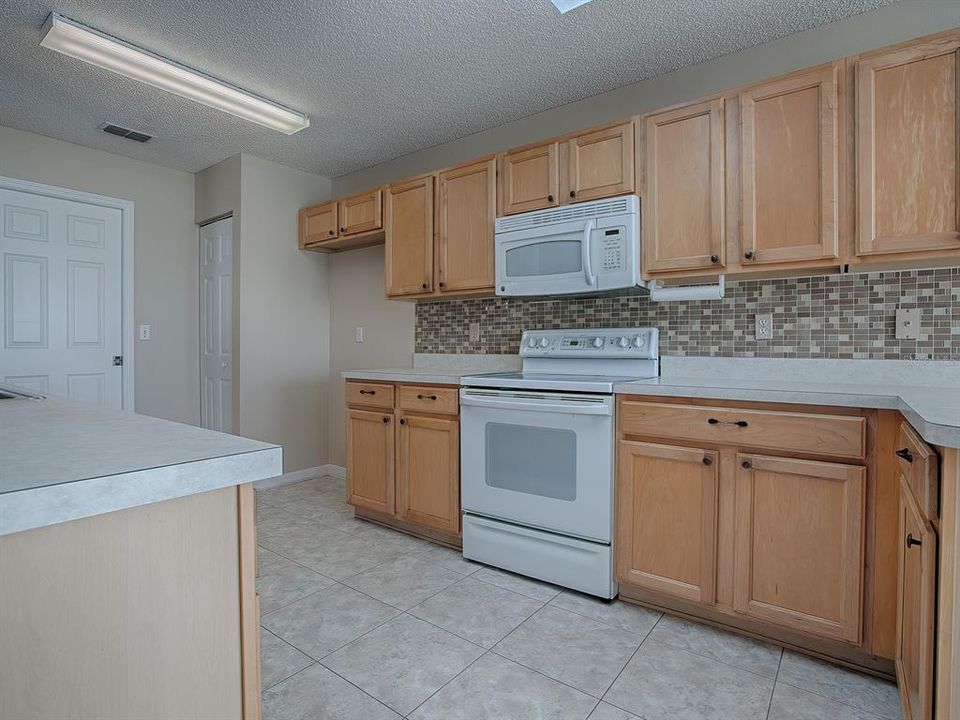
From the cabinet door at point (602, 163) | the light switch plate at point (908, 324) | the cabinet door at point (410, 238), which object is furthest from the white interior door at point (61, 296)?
the light switch plate at point (908, 324)

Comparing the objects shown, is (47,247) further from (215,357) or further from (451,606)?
(451,606)

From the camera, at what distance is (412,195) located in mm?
3240

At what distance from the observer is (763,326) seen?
2355 millimetres

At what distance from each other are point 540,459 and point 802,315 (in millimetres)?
1285

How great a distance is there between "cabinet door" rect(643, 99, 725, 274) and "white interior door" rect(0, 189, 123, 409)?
3.70 metres

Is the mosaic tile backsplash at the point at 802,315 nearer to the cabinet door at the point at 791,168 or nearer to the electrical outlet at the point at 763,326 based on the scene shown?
the electrical outlet at the point at 763,326

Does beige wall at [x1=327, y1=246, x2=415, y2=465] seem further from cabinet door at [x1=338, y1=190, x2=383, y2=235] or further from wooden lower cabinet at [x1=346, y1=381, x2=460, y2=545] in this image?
wooden lower cabinet at [x1=346, y1=381, x2=460, y2=545]

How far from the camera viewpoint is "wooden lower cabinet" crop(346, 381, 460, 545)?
2732mm

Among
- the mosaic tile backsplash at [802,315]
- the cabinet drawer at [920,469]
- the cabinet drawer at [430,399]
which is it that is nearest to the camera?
the cabinet drawer at [920,469]

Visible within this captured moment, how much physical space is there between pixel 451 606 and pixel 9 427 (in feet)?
5.31

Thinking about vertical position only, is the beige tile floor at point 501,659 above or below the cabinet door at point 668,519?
below

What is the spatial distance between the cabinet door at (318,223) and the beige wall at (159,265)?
3.06ft

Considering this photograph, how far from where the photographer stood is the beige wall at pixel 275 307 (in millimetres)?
3828

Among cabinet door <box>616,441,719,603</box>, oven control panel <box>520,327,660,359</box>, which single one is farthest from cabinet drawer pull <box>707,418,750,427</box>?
oven control panel <box>520,327,660,359</box>
